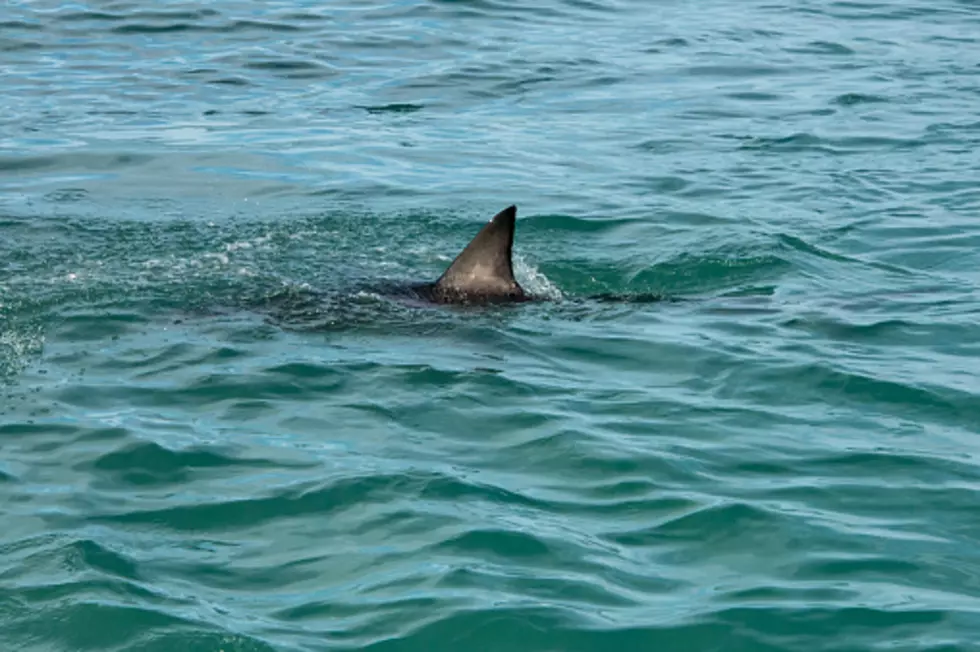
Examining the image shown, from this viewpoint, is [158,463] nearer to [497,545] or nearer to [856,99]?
[497,545]

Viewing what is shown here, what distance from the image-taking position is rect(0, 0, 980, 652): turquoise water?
5.30 metres

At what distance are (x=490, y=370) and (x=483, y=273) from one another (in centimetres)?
118

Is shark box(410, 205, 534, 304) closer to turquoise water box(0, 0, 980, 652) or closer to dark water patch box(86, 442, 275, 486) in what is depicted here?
turquoise water box(0, 0, 980, 652)

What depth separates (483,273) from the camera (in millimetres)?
8844

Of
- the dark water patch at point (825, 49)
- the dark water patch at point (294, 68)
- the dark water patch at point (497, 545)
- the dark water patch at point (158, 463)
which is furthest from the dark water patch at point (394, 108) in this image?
the dark water patch at point (497, 545)

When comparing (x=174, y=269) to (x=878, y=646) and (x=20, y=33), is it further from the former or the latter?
(x=20, y=33)

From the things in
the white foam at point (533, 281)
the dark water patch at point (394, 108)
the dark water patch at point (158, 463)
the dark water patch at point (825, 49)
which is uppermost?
the dark water patch at point (825, 49)

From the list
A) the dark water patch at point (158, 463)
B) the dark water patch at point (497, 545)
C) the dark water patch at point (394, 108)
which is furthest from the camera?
the dark water patch at point (394, 108)

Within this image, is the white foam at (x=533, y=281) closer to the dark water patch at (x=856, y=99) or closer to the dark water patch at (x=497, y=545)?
the dark water patch at (x=497, y=545)

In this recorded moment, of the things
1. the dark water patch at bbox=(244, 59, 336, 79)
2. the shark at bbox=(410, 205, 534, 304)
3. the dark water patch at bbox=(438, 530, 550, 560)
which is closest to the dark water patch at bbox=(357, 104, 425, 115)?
the dark water patch at bbox=(244, 59, 336, 79)

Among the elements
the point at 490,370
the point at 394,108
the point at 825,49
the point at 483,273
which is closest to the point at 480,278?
the point at 483,273

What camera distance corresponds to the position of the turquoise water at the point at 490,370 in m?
5.30

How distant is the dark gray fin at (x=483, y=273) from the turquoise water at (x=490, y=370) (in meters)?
0.24

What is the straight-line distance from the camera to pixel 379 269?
389 inches
